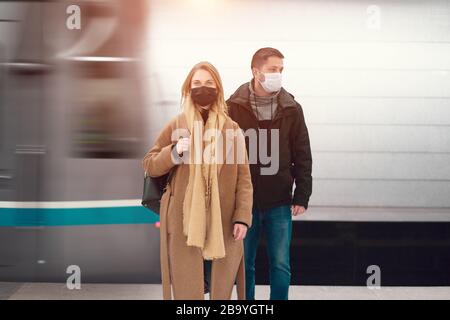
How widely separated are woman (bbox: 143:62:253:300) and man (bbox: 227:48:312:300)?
0.39 m

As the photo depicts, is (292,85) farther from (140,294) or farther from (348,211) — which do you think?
(140,294)

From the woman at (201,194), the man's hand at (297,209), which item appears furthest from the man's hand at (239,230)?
the man's hand at (297,209)

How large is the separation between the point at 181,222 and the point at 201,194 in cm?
20

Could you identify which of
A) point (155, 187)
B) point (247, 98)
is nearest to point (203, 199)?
point (155, 187)

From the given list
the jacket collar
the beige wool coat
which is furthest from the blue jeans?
the jacket collar

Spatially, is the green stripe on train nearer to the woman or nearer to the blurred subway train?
the blurred subway train

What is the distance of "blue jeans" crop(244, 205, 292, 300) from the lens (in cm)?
446

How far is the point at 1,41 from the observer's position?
4980 mm

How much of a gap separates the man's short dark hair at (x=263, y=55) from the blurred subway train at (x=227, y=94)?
241 millimetres
